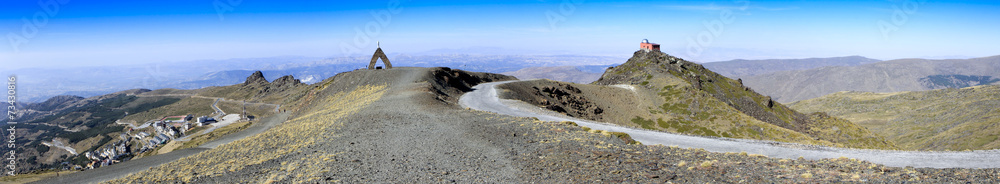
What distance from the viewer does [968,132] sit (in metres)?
86.7

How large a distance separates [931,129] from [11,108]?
168m

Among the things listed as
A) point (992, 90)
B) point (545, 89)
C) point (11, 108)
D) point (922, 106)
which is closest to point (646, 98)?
point (545, 89)

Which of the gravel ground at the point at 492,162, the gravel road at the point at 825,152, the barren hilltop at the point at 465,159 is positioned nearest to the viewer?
the gravel ground at the point at 492,162

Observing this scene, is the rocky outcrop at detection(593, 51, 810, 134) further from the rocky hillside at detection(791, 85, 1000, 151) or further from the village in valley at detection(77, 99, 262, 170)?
the village in valley at detection(77, 99, 262, 170)

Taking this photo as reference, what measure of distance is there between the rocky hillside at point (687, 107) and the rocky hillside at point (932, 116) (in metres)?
16.8

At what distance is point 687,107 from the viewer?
77438 millimetres

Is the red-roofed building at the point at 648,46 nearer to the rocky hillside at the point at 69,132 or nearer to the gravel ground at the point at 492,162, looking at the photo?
the gravel ground at the point at 492,162

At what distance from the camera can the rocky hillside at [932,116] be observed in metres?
83.3

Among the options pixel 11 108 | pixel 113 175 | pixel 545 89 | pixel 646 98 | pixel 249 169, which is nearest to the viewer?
pixel 249 169

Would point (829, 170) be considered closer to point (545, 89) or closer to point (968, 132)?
point (545, 89)

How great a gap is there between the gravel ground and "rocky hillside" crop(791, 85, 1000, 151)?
86915 millimetres

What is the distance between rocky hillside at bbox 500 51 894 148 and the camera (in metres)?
65.2

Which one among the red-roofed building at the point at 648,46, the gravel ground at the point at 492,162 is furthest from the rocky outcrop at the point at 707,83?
the gravel ground at the point at 492,162

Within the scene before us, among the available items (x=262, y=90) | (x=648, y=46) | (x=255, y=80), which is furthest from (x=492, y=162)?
(x=255, y=80)
